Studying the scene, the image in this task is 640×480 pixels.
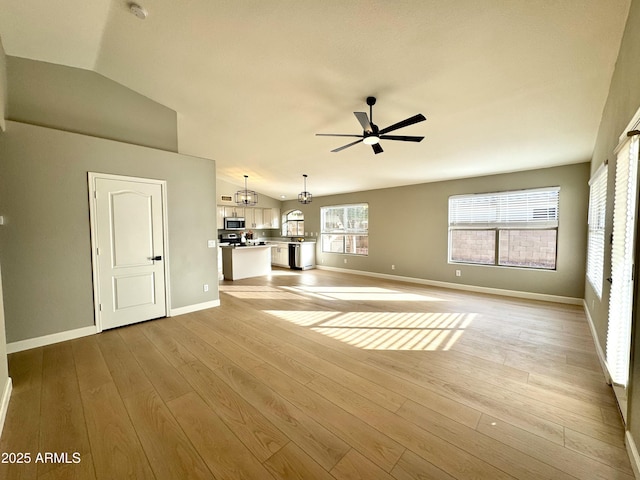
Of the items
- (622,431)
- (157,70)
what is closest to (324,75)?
(157,70)

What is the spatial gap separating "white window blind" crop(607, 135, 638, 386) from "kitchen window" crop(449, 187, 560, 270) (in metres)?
3.02

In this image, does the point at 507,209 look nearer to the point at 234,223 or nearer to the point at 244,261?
the point at 244,261

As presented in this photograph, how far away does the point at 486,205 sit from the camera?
5375mm

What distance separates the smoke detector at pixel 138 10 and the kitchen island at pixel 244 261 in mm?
5008

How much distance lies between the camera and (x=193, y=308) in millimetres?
4219

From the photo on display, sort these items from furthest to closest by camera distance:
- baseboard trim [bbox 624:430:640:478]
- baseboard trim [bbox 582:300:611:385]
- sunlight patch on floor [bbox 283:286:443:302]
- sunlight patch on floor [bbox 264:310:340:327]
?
sunlight patch on floor [bbox 283:286:443:302], sunlight patch on floor [bbox 264:310:340:327], baseboard trim [bbox 582:300:611:385], baseboard trim [bbox 624:430:640:478]

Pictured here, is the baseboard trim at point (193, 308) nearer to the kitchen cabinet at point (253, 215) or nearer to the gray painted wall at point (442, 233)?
the gray painted wall at point (442, 233)

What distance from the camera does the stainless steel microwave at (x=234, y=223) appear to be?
869cm

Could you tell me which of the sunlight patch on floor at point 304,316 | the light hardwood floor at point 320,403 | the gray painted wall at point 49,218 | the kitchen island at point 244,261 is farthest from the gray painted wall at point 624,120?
the kitchen island at point 244,261

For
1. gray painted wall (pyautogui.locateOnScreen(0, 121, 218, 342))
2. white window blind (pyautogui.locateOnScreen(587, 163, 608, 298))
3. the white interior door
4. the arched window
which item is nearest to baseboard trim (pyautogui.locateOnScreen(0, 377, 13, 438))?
gray painted wall (pyautogui.locateOnScreen(0, 121, 218, 342))

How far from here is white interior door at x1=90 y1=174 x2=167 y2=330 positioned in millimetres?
3340

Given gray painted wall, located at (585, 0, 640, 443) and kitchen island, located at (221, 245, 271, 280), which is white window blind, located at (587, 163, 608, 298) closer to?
gray painted wall, located at (585, 0, 640, 443)

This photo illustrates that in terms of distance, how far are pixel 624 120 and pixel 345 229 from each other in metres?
6.45

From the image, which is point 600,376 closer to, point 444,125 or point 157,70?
point 444,125
